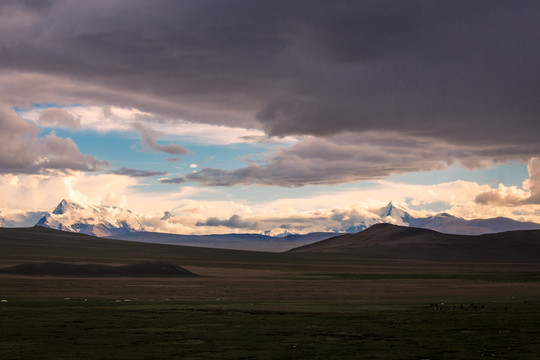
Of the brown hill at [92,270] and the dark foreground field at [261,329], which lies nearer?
the dark foreground field at [261,329]

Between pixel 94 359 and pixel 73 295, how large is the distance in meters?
44.7

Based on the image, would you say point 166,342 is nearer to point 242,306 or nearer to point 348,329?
point 348,329

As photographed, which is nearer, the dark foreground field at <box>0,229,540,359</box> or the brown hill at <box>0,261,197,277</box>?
the dark foreground field at <box>0,229,540,359</box>

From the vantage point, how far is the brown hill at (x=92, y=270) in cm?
11250

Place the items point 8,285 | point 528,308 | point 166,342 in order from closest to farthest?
point 166,342 < point 528,308 < point 8,285

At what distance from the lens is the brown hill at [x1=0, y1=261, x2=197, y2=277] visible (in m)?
112

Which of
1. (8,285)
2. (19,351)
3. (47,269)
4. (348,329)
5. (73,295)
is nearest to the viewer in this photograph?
(19,351)

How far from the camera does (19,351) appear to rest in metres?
28.0

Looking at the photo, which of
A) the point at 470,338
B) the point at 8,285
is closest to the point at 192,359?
the point at 470,338

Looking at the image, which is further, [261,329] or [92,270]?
[92,270]

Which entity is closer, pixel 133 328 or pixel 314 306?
pixel 133 328

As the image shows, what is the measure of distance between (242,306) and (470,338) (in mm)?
25625

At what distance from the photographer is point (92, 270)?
114 metres

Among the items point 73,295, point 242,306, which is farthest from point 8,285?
point 242,306
